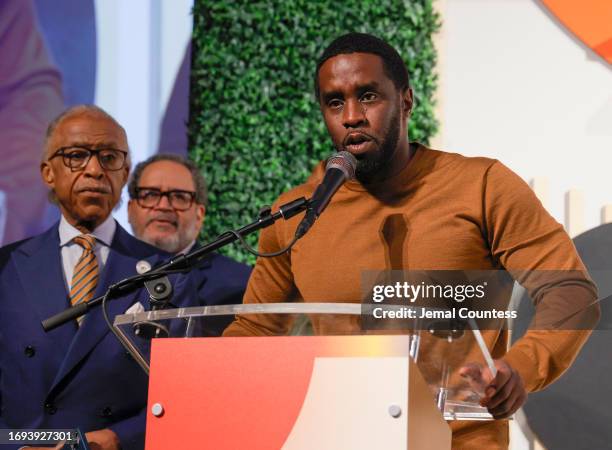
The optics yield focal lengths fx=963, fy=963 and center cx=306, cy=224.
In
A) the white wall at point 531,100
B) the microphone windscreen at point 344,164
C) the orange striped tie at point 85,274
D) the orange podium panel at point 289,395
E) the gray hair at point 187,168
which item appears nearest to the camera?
the orange podium panel at point 289,395

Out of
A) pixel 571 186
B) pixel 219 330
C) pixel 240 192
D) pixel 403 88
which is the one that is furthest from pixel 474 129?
pixel 219 330

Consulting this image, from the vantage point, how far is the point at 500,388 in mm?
1726

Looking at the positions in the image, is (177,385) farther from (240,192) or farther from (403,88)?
(240,192)

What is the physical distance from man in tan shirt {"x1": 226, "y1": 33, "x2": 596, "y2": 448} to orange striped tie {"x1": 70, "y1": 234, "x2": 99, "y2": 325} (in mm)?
657

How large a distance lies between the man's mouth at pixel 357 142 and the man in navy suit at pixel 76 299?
2.88 ft

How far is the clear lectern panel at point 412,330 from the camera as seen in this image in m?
1.73

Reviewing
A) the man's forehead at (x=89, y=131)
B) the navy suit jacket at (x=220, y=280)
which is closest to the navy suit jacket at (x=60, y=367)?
the man's forehead at (x=89, y=131)

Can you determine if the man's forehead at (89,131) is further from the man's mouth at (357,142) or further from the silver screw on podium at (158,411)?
the silver screw on podium at (158,411)

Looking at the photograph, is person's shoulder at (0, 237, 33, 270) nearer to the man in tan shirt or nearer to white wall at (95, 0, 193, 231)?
the man in tan shirt

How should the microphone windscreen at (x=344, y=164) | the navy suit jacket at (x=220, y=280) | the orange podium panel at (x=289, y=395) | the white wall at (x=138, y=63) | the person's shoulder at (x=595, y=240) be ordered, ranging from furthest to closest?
the white wall at (x=138, y=63) < the person's shoulder at (x=595, y=240) < the navy suit jacket at (x=220, y=280) < the microphone windscreen at (x=344, y=164) < the orange podium panel at (x=289, y=395)

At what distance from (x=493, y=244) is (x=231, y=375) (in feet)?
3.42

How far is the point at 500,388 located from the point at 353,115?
105 cm

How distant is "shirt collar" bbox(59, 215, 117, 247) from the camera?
10.5 feet

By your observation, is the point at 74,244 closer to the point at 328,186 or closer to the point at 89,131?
the point at 89,131
